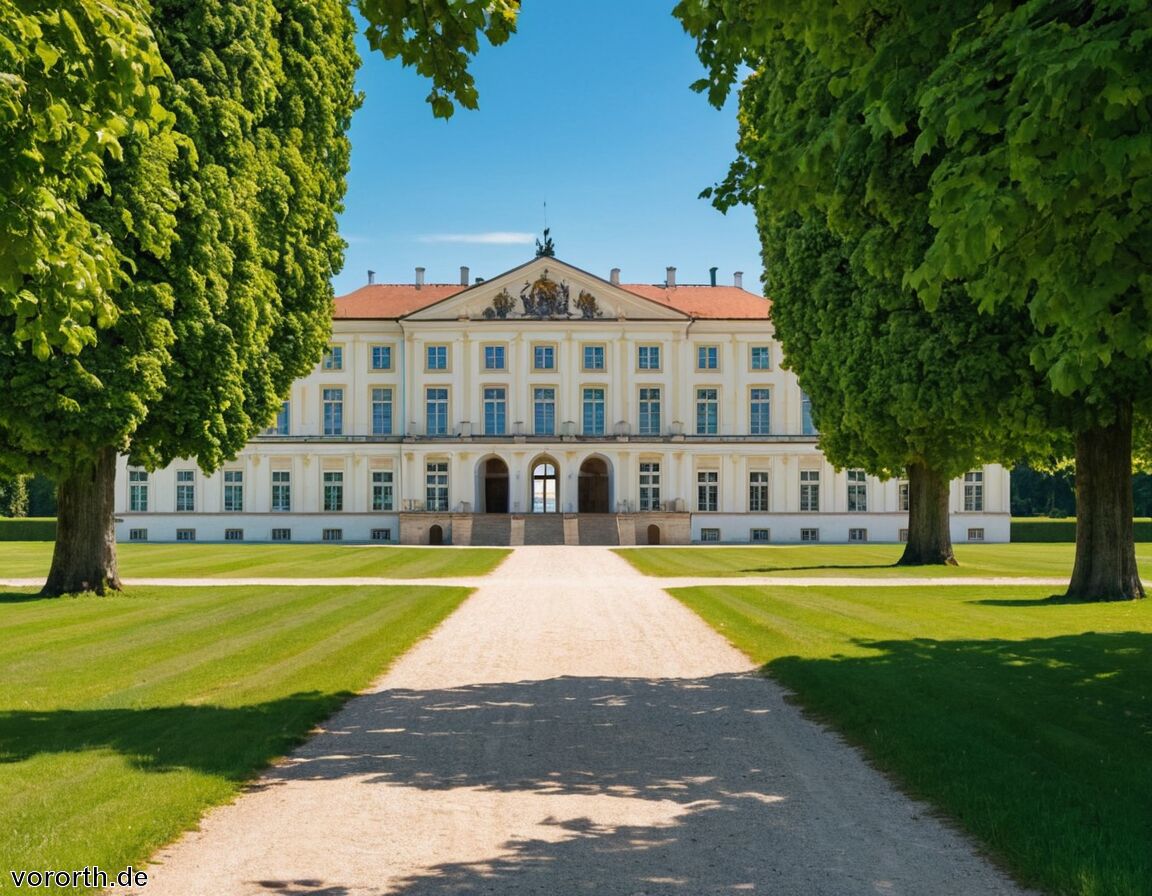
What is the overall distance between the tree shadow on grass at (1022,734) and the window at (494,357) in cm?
3806

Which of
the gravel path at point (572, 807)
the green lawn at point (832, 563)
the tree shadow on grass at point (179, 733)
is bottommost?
the green lawn at point (832, 563)

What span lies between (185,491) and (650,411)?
22.4 m

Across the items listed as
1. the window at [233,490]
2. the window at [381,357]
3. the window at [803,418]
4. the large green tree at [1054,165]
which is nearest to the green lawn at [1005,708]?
the large green tree at [1054,165]

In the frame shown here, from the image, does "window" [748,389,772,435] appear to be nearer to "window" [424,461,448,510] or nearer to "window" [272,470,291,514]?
"window" [424,461,448,510]

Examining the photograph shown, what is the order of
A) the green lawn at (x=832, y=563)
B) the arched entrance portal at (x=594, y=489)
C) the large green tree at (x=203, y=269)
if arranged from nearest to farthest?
the large green tree at (x=203, y=269) → the green lawn at (x=832, y=563) → the arched entrance portal at (x=594, y=489)

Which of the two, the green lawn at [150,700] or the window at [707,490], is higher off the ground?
the window at [707,490]

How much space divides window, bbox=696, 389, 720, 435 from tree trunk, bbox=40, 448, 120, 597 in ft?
115

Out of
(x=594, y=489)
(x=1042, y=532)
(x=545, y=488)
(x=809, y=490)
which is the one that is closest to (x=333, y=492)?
(x=545, y=488)

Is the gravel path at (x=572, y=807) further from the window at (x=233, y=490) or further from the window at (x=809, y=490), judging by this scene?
the window at (x=233, y=490)

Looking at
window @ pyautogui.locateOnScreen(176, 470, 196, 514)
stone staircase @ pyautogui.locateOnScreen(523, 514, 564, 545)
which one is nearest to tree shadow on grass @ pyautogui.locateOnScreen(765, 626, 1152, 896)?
stone staircase @ pyautogui.locateOnScreen(523, 514, 564, 545)

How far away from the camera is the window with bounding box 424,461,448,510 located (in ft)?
159

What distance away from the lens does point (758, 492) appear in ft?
161

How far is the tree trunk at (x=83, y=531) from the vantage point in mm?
17016

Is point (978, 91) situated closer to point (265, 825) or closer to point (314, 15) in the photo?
point (265, 825)
